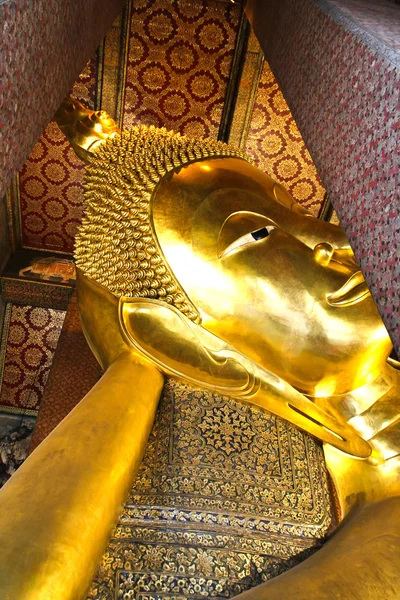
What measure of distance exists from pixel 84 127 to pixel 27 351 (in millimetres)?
1822

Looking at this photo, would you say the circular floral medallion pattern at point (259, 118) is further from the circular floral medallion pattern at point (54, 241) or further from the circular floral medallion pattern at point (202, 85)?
the circular floral medallion pattern at point (54, 241)

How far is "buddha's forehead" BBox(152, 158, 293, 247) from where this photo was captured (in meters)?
1.95

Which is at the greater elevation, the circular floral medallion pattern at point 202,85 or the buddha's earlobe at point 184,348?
the circular floral medallion pattern at point 202,85

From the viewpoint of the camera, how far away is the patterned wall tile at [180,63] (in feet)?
10.7

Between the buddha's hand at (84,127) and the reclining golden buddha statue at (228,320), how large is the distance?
0.95 feet

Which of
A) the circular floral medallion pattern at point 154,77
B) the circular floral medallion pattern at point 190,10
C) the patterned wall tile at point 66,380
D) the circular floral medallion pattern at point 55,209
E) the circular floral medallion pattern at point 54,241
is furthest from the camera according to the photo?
the circular floral medallion pattern at point 54,241

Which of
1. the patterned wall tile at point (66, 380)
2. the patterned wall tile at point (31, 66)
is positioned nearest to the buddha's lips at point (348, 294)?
the patterned wall tile at point (31, 66)

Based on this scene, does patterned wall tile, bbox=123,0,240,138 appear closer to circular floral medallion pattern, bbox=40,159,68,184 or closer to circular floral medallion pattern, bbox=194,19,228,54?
circular floral medallion pattern, bbox=194,19,228,54

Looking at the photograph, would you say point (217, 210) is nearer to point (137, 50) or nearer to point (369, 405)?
point (369, 405)

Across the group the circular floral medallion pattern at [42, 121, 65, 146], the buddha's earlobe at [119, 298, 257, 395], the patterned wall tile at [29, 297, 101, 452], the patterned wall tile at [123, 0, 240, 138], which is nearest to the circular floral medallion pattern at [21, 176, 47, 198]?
the circular floral medallion pattern at [42, 121, 65, 146]

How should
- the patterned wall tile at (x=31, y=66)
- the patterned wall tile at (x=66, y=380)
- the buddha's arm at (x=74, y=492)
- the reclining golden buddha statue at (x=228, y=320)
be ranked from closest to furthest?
the patterned wall tile at (x=31, y=66), the buddha's arm at (x=74, y=492), the reclining golden buddha statue at (x=228, y=320), the patterned wall tile at (x=66, y=380)

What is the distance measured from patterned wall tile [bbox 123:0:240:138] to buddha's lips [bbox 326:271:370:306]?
198 cm

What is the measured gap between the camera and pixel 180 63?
3.35m

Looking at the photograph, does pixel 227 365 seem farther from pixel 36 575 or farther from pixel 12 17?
pixel 12 17
